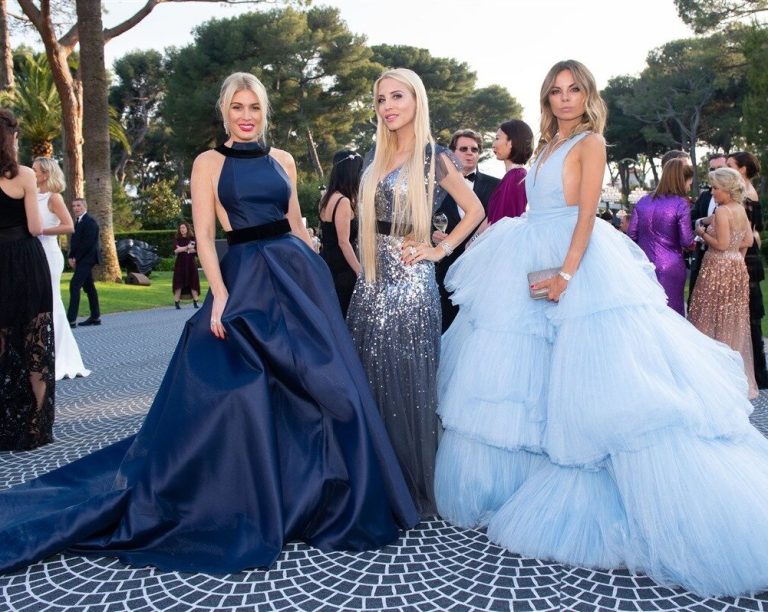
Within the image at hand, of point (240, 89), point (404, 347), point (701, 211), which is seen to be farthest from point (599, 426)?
point (701, 211)

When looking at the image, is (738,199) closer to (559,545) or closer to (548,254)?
(548,254)

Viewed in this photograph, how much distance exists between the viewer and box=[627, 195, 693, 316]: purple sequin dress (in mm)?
6289

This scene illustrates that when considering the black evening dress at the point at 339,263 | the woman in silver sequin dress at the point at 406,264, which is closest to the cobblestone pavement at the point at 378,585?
the woman in silver sequin dress at the point at 406,264

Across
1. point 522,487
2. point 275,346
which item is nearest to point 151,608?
point 275,346

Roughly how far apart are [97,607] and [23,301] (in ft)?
9.40

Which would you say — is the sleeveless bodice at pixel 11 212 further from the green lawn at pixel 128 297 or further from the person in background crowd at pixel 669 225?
the green lawn at pixel 128 297

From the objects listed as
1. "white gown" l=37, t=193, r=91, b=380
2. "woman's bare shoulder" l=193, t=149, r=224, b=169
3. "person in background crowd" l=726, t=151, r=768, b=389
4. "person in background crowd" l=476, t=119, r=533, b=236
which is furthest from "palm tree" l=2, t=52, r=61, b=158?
"woman's bare shoulder" l=193, t=149, r=224, b=169

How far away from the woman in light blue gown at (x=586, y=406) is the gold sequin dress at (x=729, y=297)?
3.37m

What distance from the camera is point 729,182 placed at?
604 cm

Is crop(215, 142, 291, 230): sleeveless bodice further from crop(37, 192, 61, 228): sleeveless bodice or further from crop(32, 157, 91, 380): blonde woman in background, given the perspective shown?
crop(37, 192, 61, 228): sleeveless bodice

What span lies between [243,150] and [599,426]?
6.97 ft

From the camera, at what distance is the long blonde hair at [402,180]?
3.61m

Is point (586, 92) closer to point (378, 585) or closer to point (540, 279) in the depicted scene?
point (540, 279)

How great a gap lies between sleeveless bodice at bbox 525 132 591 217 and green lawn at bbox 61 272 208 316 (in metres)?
11.3
